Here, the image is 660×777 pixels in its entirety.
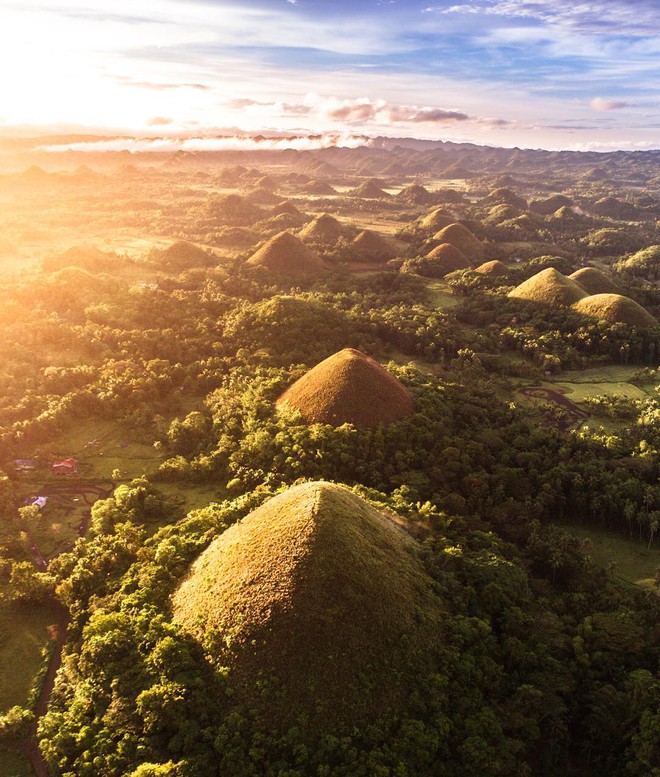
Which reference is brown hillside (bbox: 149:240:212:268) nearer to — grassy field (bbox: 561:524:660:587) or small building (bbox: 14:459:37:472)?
small building (bbox: 14:459:37:472)

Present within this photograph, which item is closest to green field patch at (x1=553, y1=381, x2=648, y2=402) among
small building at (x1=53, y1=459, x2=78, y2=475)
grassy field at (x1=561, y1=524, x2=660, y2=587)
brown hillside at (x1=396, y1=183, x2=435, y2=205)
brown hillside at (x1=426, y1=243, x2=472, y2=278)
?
grassy field at (x1=561, y1=524, x2=660, y2=587)

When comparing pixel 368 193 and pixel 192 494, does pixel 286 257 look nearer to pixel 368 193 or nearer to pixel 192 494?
pixel 192 494

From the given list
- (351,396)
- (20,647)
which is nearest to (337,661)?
(20,647)

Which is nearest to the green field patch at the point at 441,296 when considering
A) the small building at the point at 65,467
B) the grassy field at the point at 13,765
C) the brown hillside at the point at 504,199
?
the small building at the point at 65,467

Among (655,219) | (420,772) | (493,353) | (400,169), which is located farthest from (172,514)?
(400,169)

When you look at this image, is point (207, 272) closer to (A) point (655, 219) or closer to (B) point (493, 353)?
(B) point (493, 353)

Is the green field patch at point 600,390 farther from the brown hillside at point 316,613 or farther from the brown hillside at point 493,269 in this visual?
the brown hillside at point 493,269
